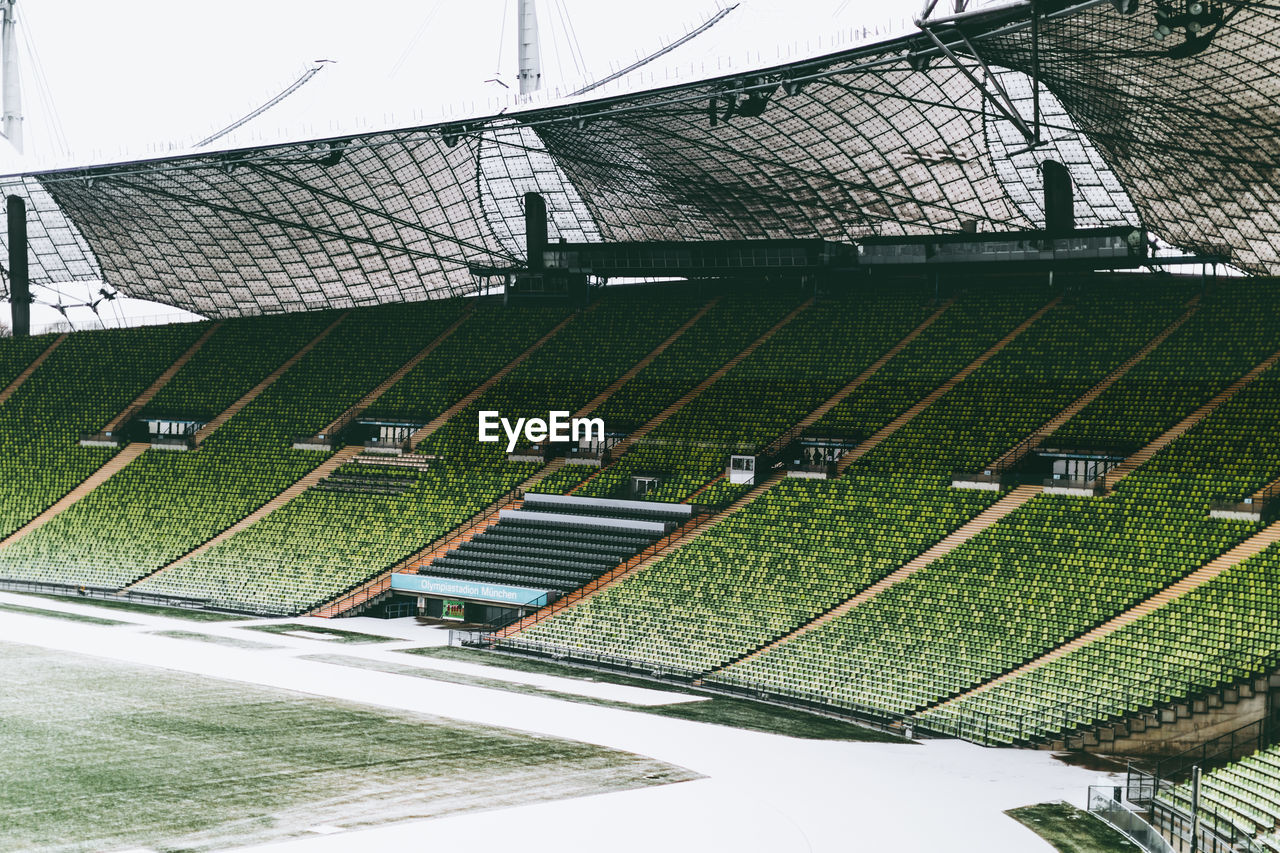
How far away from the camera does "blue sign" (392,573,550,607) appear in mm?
47500

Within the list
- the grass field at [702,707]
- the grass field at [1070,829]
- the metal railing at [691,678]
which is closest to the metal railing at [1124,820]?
the grass field at [1070,829]

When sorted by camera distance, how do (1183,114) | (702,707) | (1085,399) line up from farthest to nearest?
1. (1085,399)
2. (1183,114)
3. (702,707)

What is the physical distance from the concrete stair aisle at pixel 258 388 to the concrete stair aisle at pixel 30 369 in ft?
41.4

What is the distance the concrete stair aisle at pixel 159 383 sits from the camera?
2616 inches

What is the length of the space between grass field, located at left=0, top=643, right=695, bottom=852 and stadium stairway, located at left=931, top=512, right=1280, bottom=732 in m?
9.69

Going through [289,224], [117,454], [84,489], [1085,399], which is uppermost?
[289,224]

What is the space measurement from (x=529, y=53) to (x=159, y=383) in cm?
2480

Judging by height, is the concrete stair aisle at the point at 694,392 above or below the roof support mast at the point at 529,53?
below

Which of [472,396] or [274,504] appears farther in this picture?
[472,396]

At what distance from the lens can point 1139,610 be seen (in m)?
36.4

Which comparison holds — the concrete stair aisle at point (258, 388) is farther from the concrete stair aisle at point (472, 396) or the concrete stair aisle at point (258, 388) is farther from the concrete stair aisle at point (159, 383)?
the concrete stair aisle at point (472, 396)

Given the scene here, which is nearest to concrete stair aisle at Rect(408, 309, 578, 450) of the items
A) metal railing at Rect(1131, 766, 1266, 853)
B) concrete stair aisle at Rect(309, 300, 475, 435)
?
concrete stair aisle at Rect(309, 300, 475, 435)

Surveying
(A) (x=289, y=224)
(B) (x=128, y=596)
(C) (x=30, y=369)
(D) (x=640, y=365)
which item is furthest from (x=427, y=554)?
(C) (x=30, y=369)

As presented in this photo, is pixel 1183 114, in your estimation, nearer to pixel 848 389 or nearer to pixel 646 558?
pixel 848 389
